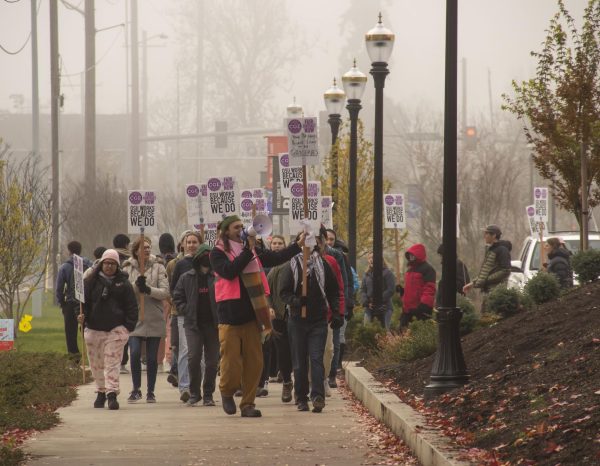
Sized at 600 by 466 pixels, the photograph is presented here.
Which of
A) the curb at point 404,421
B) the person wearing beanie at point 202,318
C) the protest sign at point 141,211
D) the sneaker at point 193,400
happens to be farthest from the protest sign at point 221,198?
the sneaker at point 193,400

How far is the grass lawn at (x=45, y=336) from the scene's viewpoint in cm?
2739

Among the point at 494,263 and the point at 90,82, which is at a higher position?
the point at 90,82

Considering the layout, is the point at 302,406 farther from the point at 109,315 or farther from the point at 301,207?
the point at 301,207

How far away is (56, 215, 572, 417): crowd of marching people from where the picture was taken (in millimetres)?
14500

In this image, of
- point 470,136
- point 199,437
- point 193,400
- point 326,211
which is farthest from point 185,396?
point 470,136

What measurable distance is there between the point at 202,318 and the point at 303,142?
8.72 ft

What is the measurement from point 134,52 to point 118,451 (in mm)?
65907

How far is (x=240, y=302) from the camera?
14445 millimetres

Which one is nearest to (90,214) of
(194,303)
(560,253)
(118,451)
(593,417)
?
(560,253)

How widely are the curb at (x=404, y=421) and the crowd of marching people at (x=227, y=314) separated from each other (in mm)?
467

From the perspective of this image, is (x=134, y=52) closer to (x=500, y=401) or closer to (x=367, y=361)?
(x=367, y=361)

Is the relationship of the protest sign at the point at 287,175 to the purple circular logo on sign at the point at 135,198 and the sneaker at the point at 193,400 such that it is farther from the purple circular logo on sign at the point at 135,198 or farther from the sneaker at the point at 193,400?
the sneaker at the point at 193,400

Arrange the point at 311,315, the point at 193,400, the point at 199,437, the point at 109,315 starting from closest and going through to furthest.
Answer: the point at 199,437, the point at 311,315, the point at 109,315, the point at 193,400

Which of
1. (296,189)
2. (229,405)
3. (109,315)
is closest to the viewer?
(229,405)
